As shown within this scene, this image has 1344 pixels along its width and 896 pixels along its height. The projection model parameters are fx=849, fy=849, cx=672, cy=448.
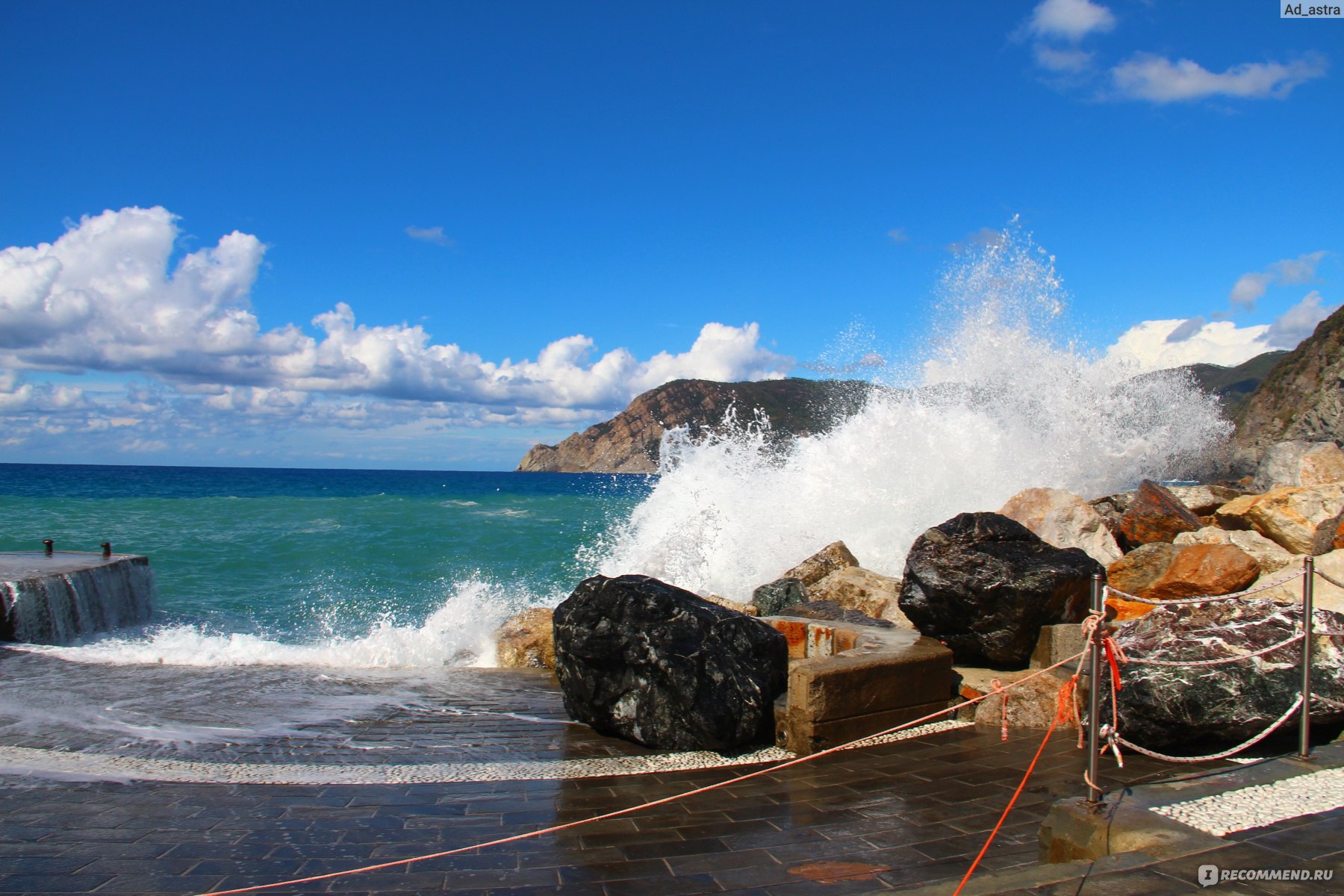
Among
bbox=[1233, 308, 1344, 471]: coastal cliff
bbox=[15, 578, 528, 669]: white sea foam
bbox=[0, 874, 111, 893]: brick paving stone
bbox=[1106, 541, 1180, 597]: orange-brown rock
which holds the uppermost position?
bbox=[1233, 308, 1344, 471]: coastal cliff

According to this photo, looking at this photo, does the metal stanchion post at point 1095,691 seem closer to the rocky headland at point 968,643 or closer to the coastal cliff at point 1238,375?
the rocky headland at point 968,643

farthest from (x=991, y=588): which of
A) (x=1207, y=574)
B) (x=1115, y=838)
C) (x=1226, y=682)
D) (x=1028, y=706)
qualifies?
(x=1115, y=838)

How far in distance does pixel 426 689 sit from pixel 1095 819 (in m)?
6.81

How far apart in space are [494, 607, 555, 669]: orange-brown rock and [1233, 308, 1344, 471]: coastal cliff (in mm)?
55403

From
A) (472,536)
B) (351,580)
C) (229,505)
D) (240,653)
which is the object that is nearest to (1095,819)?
(240,653)

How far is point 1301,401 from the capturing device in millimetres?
58812

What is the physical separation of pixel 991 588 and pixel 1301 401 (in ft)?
217

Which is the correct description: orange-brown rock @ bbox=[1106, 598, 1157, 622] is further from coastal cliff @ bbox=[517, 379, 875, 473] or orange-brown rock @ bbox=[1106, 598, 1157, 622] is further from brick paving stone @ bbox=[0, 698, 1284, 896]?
coastal cliff @ bbox=[517, 379, 875, 473]

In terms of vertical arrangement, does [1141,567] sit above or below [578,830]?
above

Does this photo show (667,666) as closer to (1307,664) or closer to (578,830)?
(578,830)

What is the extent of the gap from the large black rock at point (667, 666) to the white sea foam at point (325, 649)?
415 cm

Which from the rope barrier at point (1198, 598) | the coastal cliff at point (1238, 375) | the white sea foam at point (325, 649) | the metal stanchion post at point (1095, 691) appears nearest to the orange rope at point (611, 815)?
the rope barrier at point (1198, 598)

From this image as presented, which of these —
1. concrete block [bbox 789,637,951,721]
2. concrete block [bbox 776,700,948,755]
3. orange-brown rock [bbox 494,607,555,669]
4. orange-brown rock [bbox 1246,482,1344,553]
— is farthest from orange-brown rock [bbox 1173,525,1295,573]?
orange-brown rock [bbox 494,607,555,669]

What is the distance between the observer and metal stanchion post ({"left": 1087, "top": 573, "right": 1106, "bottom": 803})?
3.61 metres
